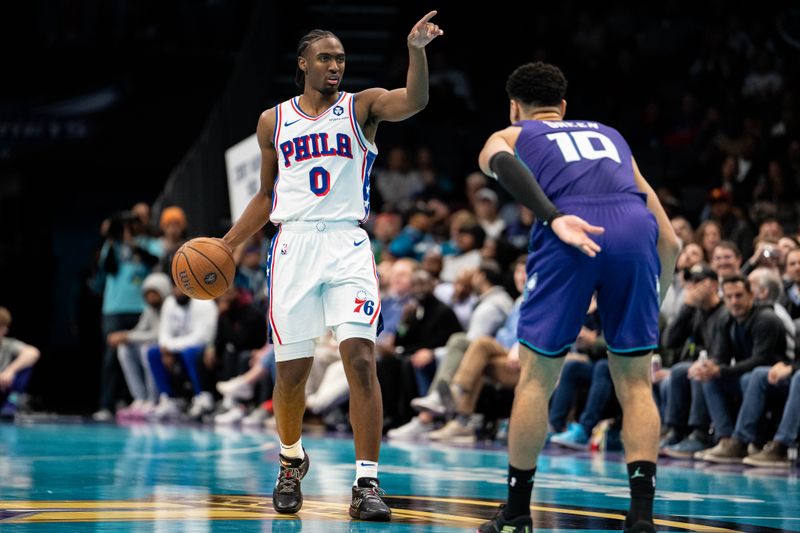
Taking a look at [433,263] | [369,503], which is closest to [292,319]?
[369,503]

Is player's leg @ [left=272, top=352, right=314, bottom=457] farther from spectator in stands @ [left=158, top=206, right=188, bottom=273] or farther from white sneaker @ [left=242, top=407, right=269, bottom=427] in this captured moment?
spectator in stands @ [left=158, top=206, right=188, bottom=273]

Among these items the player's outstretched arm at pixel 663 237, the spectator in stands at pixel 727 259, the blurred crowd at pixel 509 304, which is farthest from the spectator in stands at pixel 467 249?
the player's outstretched arm at pixel 663 237

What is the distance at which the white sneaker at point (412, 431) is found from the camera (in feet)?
41.7

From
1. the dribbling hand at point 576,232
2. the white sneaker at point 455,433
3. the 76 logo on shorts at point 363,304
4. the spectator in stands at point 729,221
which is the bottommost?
the white sneaker at point 455,433

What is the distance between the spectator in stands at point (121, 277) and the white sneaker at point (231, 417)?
6.96 ft

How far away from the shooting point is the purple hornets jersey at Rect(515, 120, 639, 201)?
18.3ft

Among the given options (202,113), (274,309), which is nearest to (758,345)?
(274,309)

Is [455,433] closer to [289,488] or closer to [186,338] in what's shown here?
[186,338]

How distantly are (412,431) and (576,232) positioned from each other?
303 inches

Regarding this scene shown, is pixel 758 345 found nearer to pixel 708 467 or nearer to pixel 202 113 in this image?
pixel 708 467

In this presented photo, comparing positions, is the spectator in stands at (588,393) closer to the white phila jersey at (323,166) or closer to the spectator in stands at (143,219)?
the white phila jersey at (323,166)

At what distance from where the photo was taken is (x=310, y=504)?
7.05m

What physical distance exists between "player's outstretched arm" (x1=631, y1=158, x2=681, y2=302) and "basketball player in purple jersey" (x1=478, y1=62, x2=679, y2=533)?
13cm

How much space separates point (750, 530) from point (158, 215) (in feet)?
39.5
